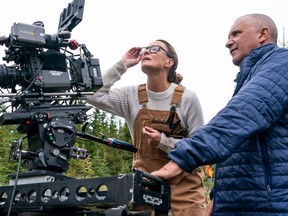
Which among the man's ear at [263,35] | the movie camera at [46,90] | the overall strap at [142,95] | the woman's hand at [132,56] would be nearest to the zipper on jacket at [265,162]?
the man's ear at [263,35]

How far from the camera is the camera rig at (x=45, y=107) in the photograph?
271cm

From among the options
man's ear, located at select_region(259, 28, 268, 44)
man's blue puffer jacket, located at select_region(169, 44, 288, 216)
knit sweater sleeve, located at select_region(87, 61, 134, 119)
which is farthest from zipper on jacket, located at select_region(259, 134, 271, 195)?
knit sweater sleeve, located at select_region(87, 61, 134, 119)

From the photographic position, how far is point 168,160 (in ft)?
13.0

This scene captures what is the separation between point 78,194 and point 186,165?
1.67 feet

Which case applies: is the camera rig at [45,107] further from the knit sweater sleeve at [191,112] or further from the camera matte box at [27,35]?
the knit sweater sleeve at [191,112]

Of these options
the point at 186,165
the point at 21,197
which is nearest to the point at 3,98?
the point at 21,197

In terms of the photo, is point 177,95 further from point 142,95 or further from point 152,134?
point 152,134

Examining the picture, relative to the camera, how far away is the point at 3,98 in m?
3.30

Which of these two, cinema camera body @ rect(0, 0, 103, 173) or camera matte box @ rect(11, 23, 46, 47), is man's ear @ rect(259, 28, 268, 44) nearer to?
cinema camera body @ rect(0, 0, 103, 173)

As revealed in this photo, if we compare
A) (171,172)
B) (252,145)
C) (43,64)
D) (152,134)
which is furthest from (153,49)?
(171,172)

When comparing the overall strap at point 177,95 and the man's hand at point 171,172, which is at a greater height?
the overall strap at point 177,95

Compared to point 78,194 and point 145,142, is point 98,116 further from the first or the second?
point 78,194

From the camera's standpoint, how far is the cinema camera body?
10.4 feet

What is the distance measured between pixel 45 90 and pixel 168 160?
1116 millimetres
